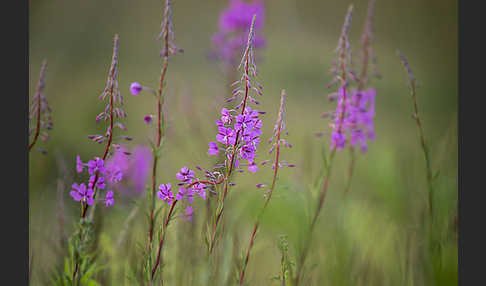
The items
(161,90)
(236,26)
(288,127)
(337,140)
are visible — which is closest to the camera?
(161,90)

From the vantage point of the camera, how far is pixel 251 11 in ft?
3.09

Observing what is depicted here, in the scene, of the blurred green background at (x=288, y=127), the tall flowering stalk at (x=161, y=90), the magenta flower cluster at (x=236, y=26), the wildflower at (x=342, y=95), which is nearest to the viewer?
the tall flowering stalk at (x=161, y=90)

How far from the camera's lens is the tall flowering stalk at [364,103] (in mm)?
604

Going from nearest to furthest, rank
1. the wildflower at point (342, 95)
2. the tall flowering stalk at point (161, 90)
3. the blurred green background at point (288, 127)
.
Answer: the tall flowering stalk at point (161, 90)
the wildflower at point (342, 95)
the blurred green background at point (288, 127)

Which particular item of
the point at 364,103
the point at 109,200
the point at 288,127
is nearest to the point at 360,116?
the point at 364,103

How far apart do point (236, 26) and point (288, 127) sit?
434 mm

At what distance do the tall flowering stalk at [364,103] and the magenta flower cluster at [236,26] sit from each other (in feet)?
1.16

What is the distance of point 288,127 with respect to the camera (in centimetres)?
125

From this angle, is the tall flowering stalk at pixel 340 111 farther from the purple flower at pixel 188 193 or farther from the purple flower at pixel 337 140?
the purple flower at pixel 188 193

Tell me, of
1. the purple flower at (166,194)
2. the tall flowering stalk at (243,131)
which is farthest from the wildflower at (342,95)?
the purple flower at (166,194)

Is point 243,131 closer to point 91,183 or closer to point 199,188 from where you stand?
point 199,188

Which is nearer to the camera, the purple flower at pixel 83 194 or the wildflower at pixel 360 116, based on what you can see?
the purple flower at pixel 83 194

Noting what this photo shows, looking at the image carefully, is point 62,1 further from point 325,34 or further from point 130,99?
point 325,34

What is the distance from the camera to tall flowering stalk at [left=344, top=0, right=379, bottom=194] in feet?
1.98
